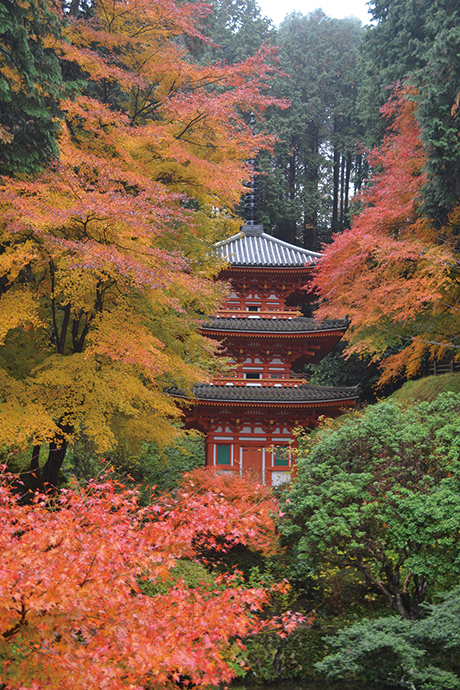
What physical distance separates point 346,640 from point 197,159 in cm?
912

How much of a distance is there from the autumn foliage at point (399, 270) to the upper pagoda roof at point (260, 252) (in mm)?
2816

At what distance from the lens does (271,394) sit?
18.2 m

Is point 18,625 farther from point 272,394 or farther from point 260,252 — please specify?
point 260,252

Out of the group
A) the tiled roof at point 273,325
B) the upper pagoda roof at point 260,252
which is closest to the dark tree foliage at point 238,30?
the upper pagoda roof at point 260,252

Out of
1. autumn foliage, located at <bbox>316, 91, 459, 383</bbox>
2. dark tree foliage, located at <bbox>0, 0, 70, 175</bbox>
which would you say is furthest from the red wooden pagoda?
dark tree foliage, located at <bbox>0, 0, 70, 175</bbox>

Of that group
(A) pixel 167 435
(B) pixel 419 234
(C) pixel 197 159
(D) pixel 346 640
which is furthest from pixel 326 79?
(D) pixel 346 640

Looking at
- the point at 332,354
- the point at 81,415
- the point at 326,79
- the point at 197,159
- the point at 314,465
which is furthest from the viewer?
the point at 326,79

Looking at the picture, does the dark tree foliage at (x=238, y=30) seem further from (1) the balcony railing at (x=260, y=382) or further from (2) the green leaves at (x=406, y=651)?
(2) the green leaves at (x=406, y=651)

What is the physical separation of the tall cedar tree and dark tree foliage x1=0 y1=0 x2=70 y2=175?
0.93 ft

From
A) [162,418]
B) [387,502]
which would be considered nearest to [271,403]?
[162,418]

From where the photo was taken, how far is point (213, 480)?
13312mm

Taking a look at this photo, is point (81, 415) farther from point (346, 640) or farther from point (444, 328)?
point (444, 328)

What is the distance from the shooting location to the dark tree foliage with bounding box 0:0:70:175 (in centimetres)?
912

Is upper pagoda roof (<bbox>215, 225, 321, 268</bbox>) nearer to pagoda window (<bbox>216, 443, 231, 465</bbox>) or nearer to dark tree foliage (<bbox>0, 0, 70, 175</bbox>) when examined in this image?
pagoda window (<bbox>216, 443, 231, 465</bbox>)
